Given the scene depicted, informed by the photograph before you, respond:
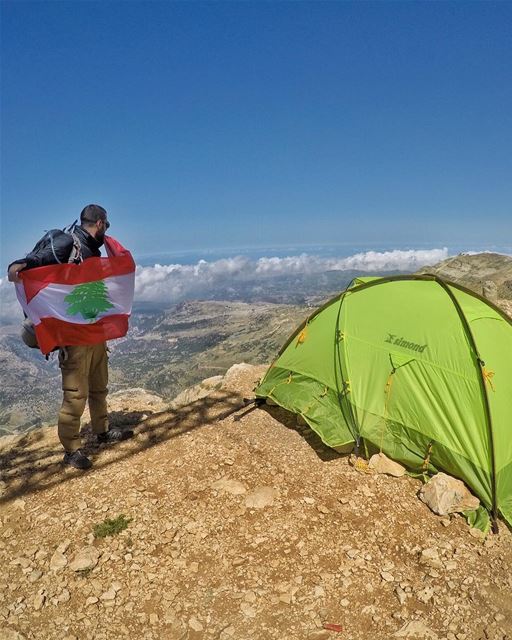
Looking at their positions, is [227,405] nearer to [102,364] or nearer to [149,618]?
[102,364]

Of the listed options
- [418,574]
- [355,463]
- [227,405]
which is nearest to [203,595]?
[418,574]

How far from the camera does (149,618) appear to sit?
5641 mm

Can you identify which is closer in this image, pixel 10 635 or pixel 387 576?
pixel 10 635

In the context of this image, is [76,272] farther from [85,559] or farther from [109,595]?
[109,595]

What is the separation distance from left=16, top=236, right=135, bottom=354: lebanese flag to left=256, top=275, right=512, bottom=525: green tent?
4.57 metres

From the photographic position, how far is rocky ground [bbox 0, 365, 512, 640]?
5.61 metres

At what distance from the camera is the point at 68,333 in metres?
8.48

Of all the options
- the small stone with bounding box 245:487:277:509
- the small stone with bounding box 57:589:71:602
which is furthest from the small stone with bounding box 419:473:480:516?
the small stone with bounding box 57:589:71:602

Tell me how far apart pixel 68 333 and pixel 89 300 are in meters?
0.86

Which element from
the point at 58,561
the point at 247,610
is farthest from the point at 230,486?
the point at 58,561

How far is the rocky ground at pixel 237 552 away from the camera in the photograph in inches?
221

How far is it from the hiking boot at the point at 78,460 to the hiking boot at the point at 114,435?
1044 millimetres

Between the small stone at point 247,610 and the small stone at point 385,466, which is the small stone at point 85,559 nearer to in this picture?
the small stone at point 247,610

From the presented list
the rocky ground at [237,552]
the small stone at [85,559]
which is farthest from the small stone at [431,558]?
the small stone at [85,559]
